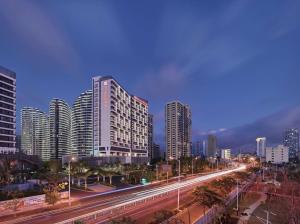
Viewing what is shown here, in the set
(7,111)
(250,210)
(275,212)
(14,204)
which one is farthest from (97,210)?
(7,111)

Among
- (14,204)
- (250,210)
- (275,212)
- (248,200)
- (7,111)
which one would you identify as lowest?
(248,200)

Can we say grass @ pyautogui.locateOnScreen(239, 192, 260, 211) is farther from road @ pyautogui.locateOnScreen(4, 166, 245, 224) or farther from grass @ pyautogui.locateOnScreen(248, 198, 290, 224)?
road @ pyautogui.locateOnScreen(4, 166, 245, 224)

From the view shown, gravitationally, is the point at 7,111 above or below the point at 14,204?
above

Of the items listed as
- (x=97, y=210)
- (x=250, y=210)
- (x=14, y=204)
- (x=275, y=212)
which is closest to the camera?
(x=14, y=204)

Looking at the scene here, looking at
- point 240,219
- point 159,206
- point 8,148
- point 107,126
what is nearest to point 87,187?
point 159,206

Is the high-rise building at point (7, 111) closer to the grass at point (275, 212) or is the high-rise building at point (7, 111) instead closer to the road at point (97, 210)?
the road at point (97, 210)

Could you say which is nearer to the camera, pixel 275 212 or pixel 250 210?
pixel 250 210

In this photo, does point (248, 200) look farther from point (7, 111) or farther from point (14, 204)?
point (7, 111)

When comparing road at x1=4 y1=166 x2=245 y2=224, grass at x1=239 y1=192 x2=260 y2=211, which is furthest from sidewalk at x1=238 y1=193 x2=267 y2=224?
road at x1=4 y1=166 x2=245 y2=224

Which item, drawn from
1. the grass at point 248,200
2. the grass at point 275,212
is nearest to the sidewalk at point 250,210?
the grass at point 275,212
